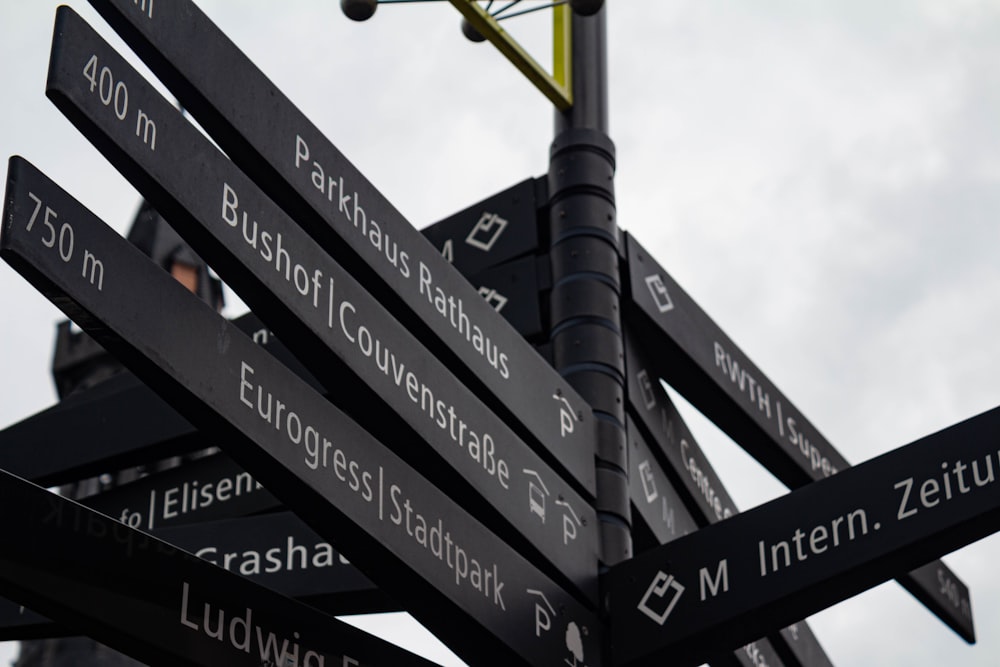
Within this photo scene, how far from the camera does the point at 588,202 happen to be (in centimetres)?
505

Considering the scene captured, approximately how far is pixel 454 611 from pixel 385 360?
588 millimetres

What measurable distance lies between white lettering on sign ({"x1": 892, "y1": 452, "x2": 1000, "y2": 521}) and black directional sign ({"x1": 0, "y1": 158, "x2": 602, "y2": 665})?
921mm

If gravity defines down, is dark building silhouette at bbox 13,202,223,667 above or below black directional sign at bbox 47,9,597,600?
above

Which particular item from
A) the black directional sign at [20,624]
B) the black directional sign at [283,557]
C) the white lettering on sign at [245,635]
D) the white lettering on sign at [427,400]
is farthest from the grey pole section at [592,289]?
the black directional sign at [20,624]

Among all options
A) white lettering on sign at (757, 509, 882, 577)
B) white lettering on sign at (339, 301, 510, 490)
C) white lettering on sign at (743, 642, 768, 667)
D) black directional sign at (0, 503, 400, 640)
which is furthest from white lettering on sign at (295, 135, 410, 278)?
white lettering on sign at (743, 642, 768, 667)

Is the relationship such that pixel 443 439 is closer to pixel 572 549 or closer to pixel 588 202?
pixel 572 549

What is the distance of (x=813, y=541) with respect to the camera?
383cm

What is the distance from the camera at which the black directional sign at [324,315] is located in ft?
10.1

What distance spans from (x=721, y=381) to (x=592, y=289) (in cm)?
55

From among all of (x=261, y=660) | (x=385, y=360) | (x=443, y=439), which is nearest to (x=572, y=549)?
(x=443, y=439)

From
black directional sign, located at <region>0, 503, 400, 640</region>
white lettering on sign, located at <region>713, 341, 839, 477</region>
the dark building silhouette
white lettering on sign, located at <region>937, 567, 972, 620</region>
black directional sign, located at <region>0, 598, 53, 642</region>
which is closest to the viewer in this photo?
black directional sign, located at <region>0, 598, 53, 642</region>

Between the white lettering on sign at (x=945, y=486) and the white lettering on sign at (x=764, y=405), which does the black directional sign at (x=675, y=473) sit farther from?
the white lettering on sign at (x=945, y=486)

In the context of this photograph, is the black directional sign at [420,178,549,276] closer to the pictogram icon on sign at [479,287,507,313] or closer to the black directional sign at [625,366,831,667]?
the pictogram icon on sign at [479,287,507,313]

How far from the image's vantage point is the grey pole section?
15.2 feet
